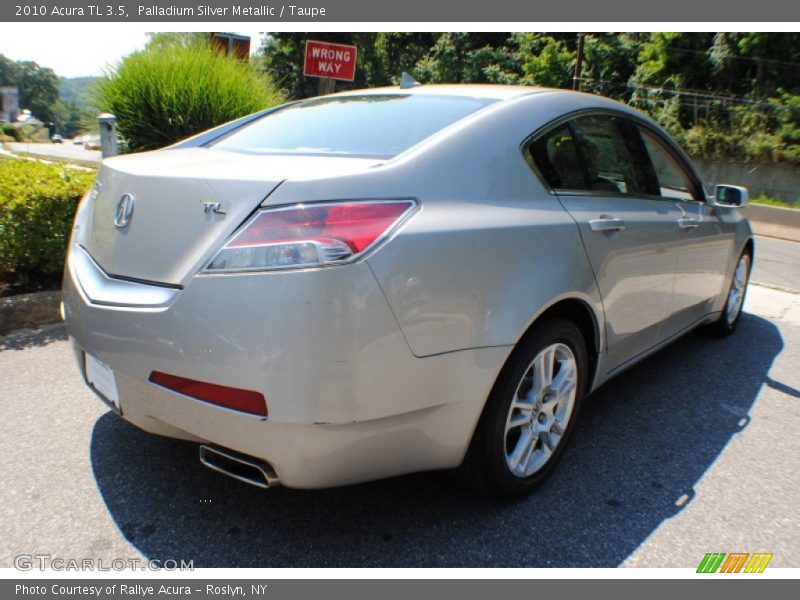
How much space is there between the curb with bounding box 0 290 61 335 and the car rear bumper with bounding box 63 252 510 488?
2.51m

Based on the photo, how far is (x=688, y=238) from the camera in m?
3.43

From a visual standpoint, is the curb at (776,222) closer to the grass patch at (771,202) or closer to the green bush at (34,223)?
the grass patch at (771,202)

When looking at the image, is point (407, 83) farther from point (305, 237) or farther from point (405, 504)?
point (405, 504)

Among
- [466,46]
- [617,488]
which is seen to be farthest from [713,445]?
[466,46]

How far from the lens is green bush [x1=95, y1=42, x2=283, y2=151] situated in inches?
293

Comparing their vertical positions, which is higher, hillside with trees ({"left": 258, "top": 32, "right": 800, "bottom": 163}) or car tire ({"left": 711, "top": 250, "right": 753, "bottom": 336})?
hillside with trees ({"left": 258, "top": 32, "right": 800, "bottom": 163})

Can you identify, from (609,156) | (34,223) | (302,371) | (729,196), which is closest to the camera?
(302,371)

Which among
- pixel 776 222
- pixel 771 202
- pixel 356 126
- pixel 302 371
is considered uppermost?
pixel 356 126

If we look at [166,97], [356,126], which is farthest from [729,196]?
[166,97]

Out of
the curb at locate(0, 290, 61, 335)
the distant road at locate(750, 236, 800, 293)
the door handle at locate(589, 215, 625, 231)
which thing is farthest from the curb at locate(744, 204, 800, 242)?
the curb at locate(0, 290, 61, 335)

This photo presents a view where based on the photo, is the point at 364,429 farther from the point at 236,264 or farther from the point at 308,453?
the point at 236,264

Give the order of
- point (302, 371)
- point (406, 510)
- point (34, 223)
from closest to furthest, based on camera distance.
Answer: point (302, 371) < point (406, 510) < point (34, 223)

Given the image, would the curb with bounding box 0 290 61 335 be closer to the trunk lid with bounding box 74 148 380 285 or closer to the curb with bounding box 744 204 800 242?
the trunk lid with bounding box 74 148 380 285

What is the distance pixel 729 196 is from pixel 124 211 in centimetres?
362
